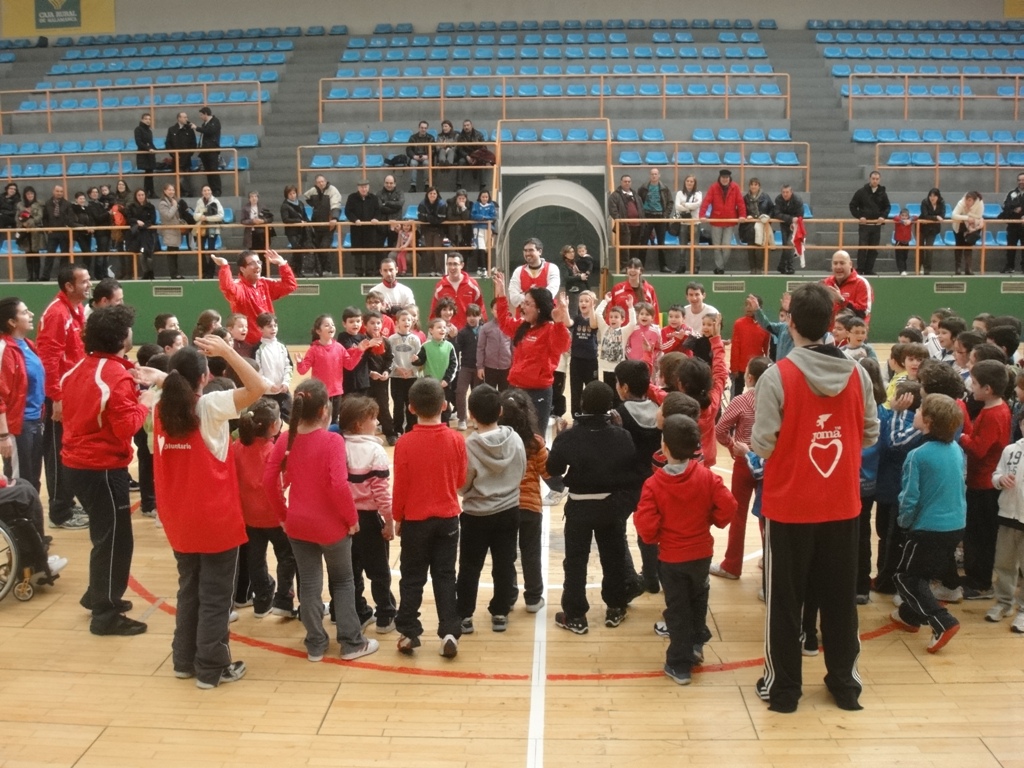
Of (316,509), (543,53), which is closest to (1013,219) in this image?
(543,53)

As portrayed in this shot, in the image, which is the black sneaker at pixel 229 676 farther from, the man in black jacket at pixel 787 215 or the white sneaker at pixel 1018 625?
the man in black jacket at pixel 787 215

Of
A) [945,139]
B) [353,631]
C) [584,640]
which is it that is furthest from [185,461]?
[945,139]

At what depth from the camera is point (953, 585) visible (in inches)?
259

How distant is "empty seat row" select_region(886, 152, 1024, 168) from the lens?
66.1ft

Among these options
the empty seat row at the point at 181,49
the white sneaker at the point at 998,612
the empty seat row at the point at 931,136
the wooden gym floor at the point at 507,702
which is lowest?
the wooden gym floor at the point at 507,702

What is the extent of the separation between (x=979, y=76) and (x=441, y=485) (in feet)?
68.3

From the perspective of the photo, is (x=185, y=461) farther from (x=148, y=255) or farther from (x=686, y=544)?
(x=148, y=255)

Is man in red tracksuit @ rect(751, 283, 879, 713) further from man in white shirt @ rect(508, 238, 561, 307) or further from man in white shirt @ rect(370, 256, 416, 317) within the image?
man in white shirt @ rect(370, 256, 416, 317)

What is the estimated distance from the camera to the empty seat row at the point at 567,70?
22.8 m

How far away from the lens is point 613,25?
84.7ft

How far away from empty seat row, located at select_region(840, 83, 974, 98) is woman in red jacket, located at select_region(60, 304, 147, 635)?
1947cm

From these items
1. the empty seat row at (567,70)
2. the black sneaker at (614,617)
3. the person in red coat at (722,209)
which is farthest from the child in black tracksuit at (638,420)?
the empty seat row at (567,70)

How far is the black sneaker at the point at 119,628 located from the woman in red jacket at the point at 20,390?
48.8 inches

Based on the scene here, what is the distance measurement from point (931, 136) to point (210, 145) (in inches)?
555
